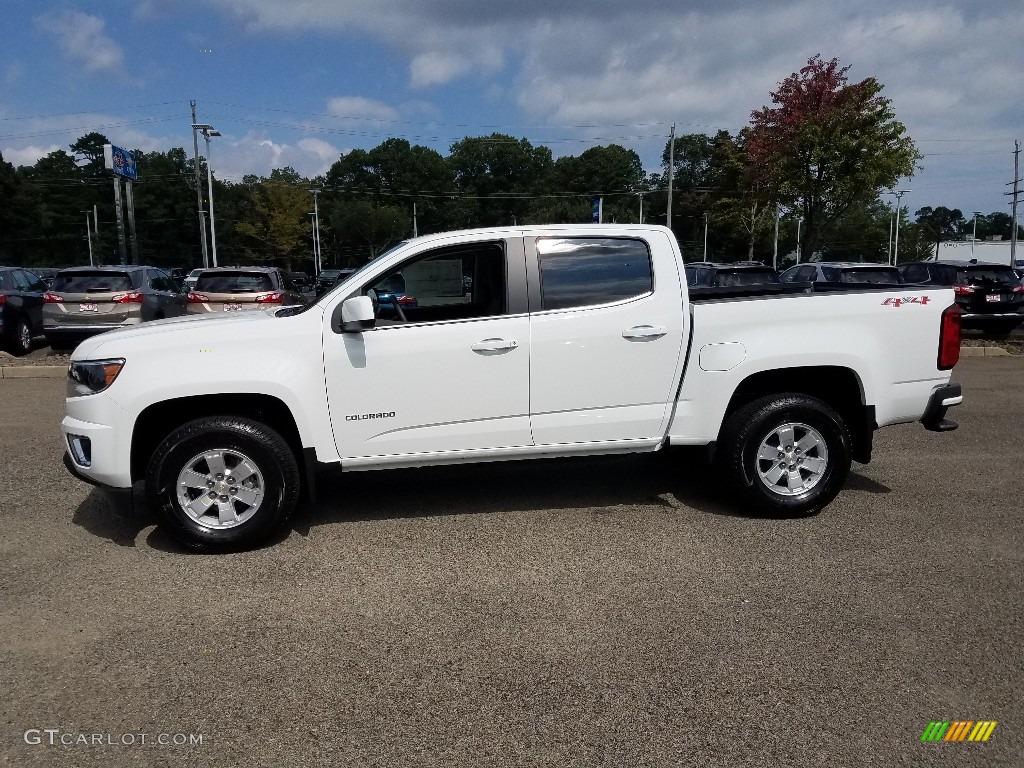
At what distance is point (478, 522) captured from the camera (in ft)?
17.4

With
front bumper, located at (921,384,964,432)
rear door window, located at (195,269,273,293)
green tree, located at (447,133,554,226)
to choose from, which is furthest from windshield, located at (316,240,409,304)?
green tree, located at (447,133,554,226)

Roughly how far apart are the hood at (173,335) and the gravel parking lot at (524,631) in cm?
124

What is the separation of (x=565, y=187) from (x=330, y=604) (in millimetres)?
95097

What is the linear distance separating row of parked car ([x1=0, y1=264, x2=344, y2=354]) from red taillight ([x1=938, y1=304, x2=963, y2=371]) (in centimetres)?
1102

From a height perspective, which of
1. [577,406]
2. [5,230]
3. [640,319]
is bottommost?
[577,406]

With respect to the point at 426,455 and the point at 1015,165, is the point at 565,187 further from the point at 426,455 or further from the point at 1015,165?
the point at 426,455

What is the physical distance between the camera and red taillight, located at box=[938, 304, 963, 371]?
207 inches

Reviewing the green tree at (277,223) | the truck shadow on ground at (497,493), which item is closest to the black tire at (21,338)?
the truck shadow on ground at (497,493)

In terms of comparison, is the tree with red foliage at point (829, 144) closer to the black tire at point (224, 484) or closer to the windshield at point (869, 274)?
the windshield at point (869, 274)

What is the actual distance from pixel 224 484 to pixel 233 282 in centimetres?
1010

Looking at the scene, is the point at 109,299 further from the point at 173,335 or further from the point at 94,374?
the point at 173,335

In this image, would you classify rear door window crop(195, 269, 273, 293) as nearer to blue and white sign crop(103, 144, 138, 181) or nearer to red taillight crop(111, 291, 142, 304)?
red taillight crop(111, 291, 142, 304)

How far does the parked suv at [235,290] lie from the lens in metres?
13.6

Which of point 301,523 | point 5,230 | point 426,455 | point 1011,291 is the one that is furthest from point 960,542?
point 5,230
